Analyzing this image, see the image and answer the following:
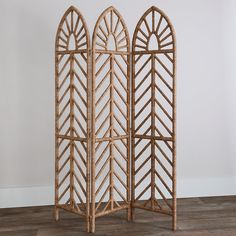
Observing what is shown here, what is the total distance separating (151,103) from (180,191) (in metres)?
1.35

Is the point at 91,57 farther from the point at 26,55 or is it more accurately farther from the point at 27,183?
the point at 27,183

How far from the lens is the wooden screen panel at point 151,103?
130 inches

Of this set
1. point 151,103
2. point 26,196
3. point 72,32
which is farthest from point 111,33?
point 26,196

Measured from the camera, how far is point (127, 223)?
3.46m

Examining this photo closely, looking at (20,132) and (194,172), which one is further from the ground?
(20,132)

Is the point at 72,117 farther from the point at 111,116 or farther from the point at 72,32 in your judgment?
the point at 72,32

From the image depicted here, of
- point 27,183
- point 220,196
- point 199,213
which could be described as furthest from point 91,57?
point 220,196

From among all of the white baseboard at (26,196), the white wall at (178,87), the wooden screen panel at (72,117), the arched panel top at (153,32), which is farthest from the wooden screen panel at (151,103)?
the white baseboard at (26,196)

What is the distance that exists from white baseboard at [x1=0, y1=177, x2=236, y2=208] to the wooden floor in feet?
0.31

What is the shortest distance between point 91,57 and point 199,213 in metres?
1.85

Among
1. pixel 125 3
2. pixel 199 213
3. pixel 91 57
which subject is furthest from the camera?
pixel 125 3

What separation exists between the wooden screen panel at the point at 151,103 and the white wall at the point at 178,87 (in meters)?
0.23

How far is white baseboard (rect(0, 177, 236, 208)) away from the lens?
392 cm

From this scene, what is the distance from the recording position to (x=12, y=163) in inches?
155
